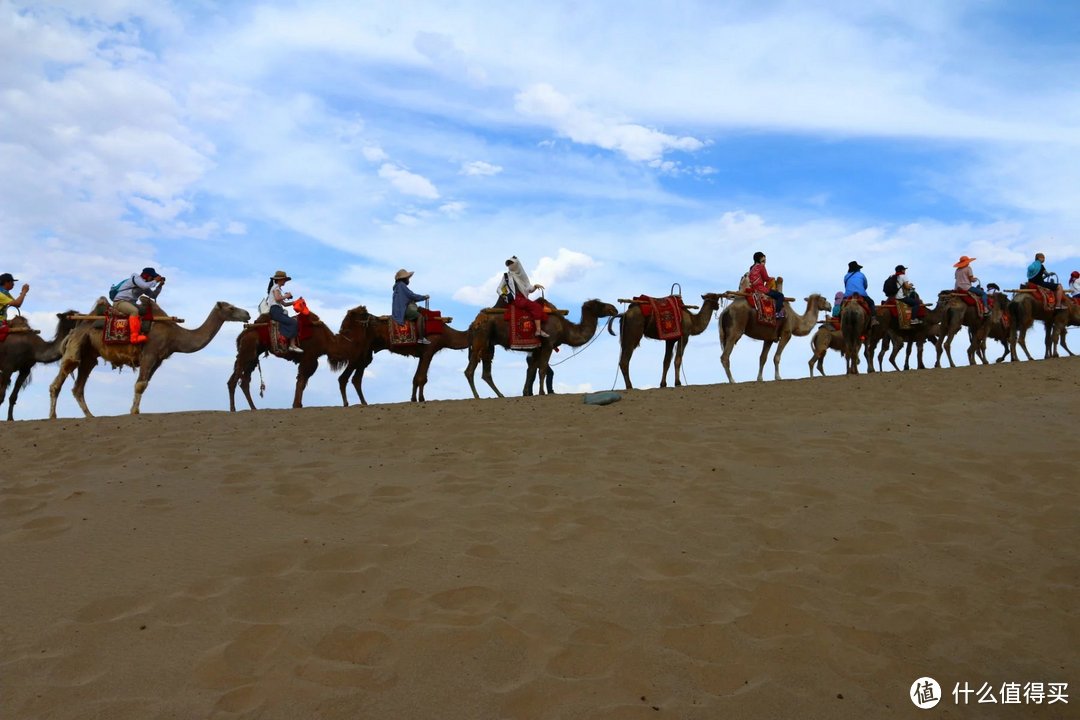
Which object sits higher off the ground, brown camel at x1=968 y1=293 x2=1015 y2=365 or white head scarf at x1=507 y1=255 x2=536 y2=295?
white head scarf at x1=507 y1=255 x2=536 y2=295

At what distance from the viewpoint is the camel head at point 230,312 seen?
16902mm

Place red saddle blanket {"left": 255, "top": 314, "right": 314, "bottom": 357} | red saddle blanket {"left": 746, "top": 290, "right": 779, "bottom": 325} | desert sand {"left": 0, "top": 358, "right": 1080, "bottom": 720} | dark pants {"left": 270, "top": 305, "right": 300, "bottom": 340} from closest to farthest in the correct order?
1. desert sand {"left": 0, "top": 358, "right": 1080, "bottom": 720}
2. dark pants {"left": 270, "top": 305, "right": 300, "bottom": 340}
3. red saddle blanket {"left": 255, "top": 314, "right": 314, "bottom": 357}
4. red saddle blanket {"left": 746, "top": 290, "right": 779, "bottom": 325}

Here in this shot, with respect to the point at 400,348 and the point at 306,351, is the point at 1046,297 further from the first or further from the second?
the point at 306,351

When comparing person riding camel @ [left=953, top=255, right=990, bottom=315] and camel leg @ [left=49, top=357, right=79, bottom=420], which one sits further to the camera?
person riding camel @ [left=953, top=255, right=990, bottom=315]

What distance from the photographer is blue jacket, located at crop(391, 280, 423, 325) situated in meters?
17.6

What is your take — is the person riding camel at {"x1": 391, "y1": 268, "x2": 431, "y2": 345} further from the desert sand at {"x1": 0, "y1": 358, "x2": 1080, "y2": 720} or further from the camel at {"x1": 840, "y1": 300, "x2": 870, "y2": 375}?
the camel at {"x1": 840, "y1": 300, "x2": 870, "y2": 375}

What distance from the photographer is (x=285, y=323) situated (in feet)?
55.2

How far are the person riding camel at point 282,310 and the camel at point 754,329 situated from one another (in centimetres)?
906

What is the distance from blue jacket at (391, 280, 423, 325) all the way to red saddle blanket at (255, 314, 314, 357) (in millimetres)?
1707

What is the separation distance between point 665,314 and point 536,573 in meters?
13.0

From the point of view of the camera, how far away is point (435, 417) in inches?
492

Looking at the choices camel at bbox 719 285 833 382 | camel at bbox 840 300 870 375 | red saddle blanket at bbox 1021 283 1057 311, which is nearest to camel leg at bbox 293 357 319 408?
camel at bbox 719 285 833 382

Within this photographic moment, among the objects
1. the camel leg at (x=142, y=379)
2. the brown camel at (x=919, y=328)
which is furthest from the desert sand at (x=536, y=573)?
the brown camel at (x=919, y=328)

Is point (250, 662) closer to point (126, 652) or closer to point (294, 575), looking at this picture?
point (126, 652)
